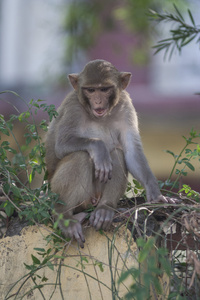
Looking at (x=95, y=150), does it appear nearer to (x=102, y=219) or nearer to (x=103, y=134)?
(x=103, y=134)

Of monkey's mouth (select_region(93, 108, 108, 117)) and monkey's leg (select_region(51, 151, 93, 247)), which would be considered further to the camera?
monkey's mouth (select_region(93, 108, 108, 117))

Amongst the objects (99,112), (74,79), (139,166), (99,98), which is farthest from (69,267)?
(74,79)

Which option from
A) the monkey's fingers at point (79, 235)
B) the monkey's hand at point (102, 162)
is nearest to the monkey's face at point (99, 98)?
the monkey's hand at point (102, 162)

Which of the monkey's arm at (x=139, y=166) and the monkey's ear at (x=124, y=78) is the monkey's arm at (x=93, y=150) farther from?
the monkey's ear at (x=124, y=78)

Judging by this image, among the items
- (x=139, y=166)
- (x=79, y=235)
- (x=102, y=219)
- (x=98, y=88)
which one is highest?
(x=98, y=88)

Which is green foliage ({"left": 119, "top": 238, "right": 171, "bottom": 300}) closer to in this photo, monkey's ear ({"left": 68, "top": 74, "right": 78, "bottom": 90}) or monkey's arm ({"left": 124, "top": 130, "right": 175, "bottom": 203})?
monkey's arm ({"left": 124, "top": 130, "right": 175, "bottom": 203})

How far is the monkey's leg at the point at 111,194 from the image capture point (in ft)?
13.0

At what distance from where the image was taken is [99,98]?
4.54 metres

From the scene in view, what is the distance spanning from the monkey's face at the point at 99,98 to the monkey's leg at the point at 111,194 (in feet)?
1.12

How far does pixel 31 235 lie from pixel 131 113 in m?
1.38

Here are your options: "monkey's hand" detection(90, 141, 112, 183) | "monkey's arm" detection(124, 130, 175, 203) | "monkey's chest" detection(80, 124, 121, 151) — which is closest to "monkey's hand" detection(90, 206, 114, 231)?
"monkey's hand" detection(90, 141, 112, 183)

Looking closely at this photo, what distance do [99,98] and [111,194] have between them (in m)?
0.79

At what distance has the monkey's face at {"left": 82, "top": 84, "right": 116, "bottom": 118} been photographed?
4.50 meters

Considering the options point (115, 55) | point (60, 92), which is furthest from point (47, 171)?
point (115, 55)
